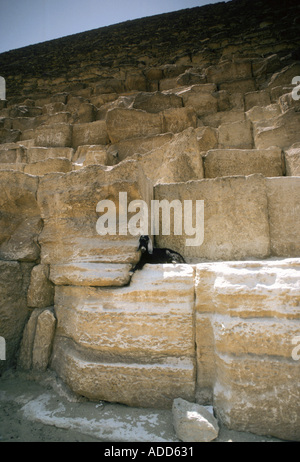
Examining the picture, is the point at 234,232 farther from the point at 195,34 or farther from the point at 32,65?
the point at 32,65

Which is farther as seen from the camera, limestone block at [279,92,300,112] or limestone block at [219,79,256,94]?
limestone block at [219,79,256,94]

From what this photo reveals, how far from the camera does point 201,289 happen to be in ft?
4.93

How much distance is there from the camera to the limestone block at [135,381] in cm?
143

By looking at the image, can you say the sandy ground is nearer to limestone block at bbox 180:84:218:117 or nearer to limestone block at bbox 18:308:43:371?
limestone block at bbox 18:308:43:371

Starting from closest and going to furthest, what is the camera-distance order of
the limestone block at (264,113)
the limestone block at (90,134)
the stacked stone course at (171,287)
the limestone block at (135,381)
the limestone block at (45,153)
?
the stacked stone course at (171,287) < the limestone block at (135,381) < the limestone block at (264,113) < the limestone block at (45,153) < the limestone block at (90,134)

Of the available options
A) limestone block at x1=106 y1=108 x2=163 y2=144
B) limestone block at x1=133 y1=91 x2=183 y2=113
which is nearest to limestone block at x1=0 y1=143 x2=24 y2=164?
limestone block at x1=106 y1=108 x2=163 y2=144

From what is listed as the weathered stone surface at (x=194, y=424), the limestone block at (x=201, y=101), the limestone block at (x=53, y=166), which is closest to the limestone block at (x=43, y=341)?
the weathered stone surface at (x=194, y=424)

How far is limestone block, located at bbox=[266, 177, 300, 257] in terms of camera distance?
186 centimetres

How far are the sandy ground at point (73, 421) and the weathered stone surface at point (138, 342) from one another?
0.06m

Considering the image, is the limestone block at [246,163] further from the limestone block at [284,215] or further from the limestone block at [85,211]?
the limestone block at [85,211]

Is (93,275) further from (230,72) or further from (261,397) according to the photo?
(230,72)

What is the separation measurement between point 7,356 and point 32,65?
16.4 metres

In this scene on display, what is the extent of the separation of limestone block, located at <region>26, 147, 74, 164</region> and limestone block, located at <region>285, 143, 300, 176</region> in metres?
3.29
